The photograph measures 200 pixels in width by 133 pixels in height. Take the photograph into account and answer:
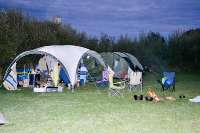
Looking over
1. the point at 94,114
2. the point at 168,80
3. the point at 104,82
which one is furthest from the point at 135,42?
the point at 94,114

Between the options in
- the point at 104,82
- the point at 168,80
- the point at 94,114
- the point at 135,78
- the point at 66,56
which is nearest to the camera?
the point at 94,114

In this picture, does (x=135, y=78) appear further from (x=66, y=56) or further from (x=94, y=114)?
(x=94, y=114)

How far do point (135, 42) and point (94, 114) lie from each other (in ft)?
81.6

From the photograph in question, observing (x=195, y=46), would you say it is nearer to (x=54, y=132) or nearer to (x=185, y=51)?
(x=185, y=51)

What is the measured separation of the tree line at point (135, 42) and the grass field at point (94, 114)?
11.0 meters

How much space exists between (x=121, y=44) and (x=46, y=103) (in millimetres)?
21533

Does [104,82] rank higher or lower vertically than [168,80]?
lower

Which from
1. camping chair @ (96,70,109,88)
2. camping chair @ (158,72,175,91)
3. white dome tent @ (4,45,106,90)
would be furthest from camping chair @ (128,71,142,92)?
camping chair @ (96,70,109,88)

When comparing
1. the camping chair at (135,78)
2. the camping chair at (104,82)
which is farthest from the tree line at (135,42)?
the camping chair at (135,78)

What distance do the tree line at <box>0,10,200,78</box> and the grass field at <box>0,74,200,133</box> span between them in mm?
10959

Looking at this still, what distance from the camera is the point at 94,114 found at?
11.0m

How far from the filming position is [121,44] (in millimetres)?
34406

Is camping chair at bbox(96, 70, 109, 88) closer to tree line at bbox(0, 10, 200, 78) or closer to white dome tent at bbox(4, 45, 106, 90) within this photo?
white dome tent at bbox(4, 45, 106, 90)

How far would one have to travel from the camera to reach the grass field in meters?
9.05
